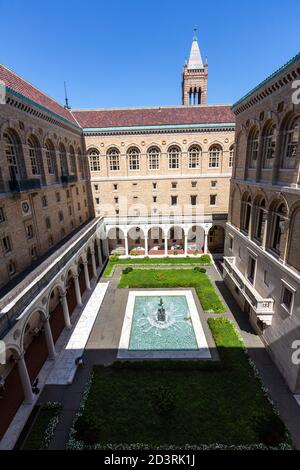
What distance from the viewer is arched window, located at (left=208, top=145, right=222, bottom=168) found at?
34572 millimetres

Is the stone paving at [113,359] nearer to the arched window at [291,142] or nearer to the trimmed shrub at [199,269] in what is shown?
the trimmed shrub at [199,269]

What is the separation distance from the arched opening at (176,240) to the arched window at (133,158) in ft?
37.7

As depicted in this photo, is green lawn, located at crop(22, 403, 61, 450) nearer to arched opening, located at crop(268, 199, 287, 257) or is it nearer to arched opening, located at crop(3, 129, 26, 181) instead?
arched opening, located at crop(3, 129, 26, 181)

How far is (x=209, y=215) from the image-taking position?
34906 millimetres

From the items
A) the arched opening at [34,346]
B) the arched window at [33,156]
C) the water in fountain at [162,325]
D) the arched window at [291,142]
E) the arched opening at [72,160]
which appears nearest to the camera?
the arched window at [291,142]

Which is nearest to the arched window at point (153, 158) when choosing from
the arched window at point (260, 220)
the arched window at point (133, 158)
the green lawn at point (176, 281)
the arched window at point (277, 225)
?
the arched window at point (133, 158)

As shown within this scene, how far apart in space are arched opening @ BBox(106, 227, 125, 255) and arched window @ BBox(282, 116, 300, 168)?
25967 millimetres

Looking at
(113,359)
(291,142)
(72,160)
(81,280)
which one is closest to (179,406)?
(113,359)

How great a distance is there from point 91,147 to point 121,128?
535 centimetres

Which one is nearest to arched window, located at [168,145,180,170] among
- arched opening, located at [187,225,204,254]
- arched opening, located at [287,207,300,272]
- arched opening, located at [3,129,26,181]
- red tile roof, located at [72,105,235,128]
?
red tile roof, located at [72,105,235,128]

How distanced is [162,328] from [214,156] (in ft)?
86.4

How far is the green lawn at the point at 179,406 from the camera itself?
11508 mm
